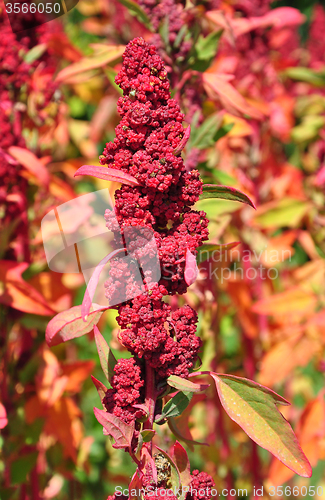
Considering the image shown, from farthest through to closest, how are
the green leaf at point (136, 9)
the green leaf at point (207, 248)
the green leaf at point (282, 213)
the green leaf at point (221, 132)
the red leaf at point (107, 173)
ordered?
the green leaf at point (282, 213), the green leaf at point (221, 132), the green leaf at point (136, 9), the green leaf at point (207, 248), the red leaf at point (107, 173)

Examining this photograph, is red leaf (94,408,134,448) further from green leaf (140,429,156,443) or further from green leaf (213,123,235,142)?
green leaf (213,123,235,142)

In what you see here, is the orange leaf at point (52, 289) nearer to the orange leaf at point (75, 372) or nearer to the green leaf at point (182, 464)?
the orange leaf at point (75, 372)

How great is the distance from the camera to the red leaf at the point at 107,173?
1.54ft

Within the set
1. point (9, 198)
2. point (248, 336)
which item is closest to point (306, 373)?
point (248, 336)

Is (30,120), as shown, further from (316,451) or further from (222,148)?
(316,451)

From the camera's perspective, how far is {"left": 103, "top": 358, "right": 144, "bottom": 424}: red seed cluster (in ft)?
1.63

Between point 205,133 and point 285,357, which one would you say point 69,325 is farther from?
point 285,357

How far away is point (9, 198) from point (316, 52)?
1556 millimetres

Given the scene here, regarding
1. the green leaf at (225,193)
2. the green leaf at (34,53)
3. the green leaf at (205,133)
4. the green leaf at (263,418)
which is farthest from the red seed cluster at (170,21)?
the green leaf at (263,418)

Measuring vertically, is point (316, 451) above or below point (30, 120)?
below

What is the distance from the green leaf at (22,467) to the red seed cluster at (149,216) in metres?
0.49

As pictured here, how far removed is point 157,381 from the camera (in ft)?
1.79

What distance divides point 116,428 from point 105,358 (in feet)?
0.30

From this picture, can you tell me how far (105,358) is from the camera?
1.81 feet
